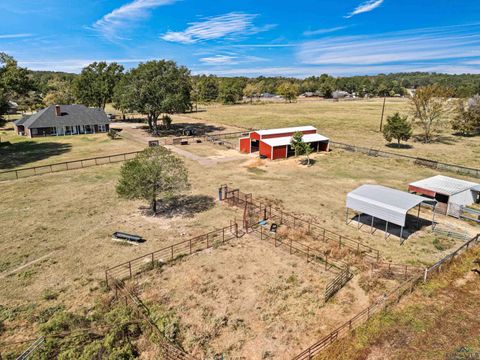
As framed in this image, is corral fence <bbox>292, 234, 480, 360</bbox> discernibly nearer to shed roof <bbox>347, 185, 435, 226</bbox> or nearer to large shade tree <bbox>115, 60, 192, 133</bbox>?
shed roof <bbox>347, 185, 435, 226</bbox>

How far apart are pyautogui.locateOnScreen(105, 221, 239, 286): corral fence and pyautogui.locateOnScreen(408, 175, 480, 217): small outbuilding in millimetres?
17391

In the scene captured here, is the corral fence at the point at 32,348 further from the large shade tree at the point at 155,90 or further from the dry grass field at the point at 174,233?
the large shade tree at the point at 155,90

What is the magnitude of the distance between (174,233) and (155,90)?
→ 39.1m

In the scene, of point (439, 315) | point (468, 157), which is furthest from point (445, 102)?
point (439, 315)

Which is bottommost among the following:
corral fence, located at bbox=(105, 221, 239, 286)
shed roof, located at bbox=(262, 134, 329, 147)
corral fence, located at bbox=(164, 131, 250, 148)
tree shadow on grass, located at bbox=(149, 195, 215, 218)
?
corral fence, located at bbox=(105, 221, 239, 286)

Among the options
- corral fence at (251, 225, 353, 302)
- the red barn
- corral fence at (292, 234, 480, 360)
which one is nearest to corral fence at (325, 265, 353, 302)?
corral fence at (251, 225, 353, 302)

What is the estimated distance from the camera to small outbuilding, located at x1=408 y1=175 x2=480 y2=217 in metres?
27.3

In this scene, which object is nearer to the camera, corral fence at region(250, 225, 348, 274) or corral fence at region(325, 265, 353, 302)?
corral fence at region(325, 265, 353, 302)

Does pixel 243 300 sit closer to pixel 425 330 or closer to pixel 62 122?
pixel 425 330

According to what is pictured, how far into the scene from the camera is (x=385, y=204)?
23.6 m

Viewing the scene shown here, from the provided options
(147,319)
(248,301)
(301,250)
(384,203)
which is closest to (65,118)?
(301,250)

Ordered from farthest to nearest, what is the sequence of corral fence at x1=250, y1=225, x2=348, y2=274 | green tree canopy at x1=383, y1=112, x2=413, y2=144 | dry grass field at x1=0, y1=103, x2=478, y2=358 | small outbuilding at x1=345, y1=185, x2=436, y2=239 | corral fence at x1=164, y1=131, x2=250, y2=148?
corral fence at x1=164, y1=131, x2=250, y2=148
green tree canopy at x1=383, y1=112, x2=413, y2=144
small outbuilding at x1=345, y1=185, x2=436, y2=239
corral fence at x1=250, y1=225, x2=348, y2=274
dry grass field at x1=0, y1=103, x2=478, y2=358

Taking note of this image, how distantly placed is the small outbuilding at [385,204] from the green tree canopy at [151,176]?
14.0 m

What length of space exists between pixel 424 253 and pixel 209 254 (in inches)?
561
